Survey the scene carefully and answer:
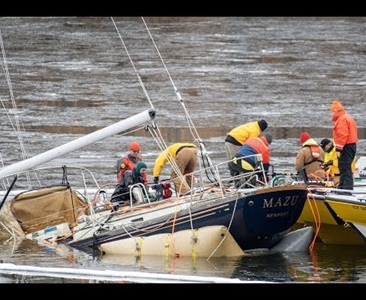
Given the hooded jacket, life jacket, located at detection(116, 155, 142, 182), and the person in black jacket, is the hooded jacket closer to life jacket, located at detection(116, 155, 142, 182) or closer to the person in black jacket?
the person in black jacket

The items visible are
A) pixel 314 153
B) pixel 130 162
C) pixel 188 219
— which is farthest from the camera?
pixel 314 153

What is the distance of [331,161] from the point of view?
672 inches

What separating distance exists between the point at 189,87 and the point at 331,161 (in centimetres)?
1711

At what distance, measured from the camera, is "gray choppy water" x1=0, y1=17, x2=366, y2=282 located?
1554 centimetres

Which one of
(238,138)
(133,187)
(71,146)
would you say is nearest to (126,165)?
(133,187)

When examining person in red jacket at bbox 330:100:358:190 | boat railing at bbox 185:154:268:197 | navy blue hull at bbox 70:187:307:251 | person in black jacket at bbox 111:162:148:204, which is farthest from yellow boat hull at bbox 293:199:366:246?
person in black jacket at bbox 111:162:148:204

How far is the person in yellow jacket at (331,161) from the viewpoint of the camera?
1675 centimetres

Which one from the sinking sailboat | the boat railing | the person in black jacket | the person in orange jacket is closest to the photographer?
the sinking sailboat

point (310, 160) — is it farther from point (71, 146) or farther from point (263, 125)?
point (71, 146)

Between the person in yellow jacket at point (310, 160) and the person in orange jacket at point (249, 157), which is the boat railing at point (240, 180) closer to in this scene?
the person in orange jacket at point (249, 157)

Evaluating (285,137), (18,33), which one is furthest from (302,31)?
(285,137)

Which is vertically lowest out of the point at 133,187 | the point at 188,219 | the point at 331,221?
the point at 331,221

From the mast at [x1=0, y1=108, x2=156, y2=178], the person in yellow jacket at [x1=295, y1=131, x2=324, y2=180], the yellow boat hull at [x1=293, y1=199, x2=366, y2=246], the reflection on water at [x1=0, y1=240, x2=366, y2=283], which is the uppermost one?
the mast at [x1=0, y1=108, x2=156, y2=178]

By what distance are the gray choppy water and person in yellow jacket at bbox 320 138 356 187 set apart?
1136mm
